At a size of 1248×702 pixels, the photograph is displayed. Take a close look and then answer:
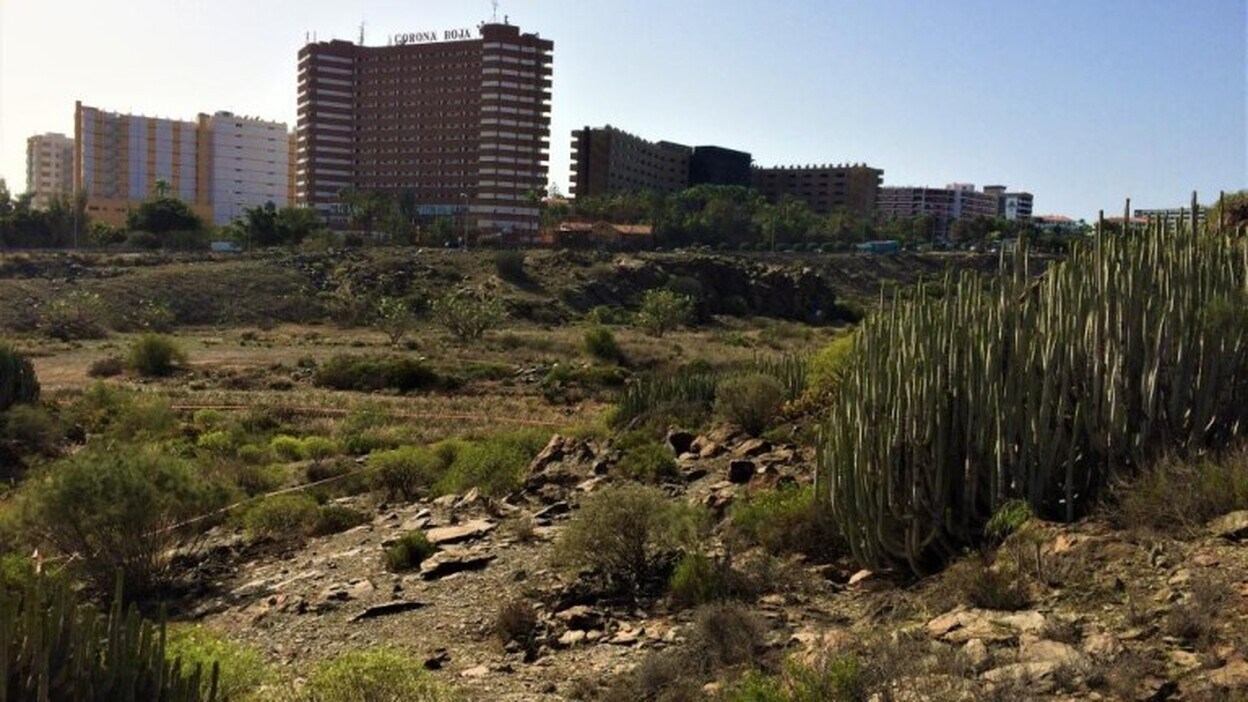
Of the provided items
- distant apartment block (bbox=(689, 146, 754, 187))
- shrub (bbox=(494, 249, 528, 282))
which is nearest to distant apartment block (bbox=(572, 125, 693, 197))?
distant apartment block (bbox=(689, 146, 754, 187))

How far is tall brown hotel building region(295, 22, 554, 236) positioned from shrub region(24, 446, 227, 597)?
9098 cm

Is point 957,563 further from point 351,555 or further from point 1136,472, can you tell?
point 351,555

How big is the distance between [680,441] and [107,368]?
2933 centimetres

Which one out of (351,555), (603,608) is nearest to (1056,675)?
(603,608)

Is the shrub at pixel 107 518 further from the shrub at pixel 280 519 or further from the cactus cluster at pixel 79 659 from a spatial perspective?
the cactus cluster at pixel 79 659

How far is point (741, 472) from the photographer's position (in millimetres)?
14648

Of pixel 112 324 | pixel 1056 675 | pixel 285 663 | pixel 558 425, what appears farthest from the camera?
pixel 112 324

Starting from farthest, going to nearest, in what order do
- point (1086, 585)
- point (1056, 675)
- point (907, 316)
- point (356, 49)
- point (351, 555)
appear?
point (356, 49) < point (351, 555) < point (907, 316) < point (1086, 585) < point (1056, 675)

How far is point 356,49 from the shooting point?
122000 mm

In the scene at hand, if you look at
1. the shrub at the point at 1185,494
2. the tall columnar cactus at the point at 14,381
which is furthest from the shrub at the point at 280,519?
the tall columnar cactus at the point at 14,381

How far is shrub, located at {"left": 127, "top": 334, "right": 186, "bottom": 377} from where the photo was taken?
129 ft

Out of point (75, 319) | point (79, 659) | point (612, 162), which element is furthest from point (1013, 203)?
point (79, 659)

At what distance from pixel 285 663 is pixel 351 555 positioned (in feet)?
12.4

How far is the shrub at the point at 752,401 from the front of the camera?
18.1 metres
